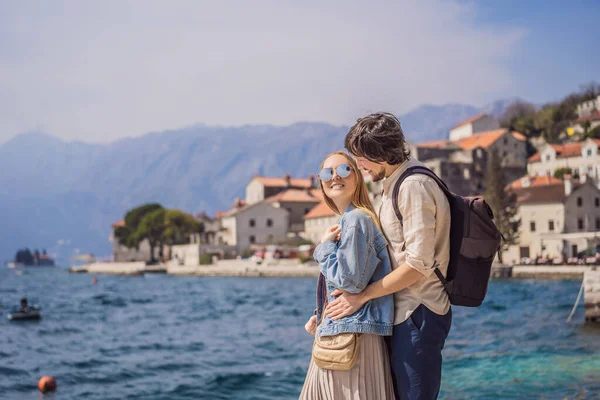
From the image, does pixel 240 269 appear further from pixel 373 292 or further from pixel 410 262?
pixel 410 262

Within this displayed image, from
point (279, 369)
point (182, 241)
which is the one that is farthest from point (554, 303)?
point (182, 241)

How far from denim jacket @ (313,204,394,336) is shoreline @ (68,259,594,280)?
2422 cm

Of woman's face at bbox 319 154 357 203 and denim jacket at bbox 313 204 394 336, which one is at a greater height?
woman's face at bbox 319 154 357 203

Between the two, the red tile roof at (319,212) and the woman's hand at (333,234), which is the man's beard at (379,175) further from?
the red tile roof at (319,212)

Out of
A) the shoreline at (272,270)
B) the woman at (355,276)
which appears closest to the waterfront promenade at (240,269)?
the shoreline at (272,270)

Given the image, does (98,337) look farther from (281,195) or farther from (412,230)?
(281,195)

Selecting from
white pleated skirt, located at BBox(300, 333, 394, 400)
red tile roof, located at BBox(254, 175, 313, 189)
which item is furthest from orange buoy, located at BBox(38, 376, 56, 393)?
red tile roof, located at BBox(254, 175, 313, 189)

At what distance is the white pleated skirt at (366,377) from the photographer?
384cm

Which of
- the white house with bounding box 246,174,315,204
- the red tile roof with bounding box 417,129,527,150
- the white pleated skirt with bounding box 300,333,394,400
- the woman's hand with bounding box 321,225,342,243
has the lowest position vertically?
the white pleated skirt with bounding box 300,333,394,400

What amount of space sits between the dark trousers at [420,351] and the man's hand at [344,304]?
0.85 ft

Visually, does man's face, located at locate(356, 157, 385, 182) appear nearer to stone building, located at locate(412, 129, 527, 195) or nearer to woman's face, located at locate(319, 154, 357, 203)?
woman's face, located at locate(319, 154, 357, 203)

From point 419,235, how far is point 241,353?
16.9 meters

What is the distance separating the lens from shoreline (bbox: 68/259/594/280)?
53.7 m

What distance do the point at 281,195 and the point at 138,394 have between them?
3488 inches
